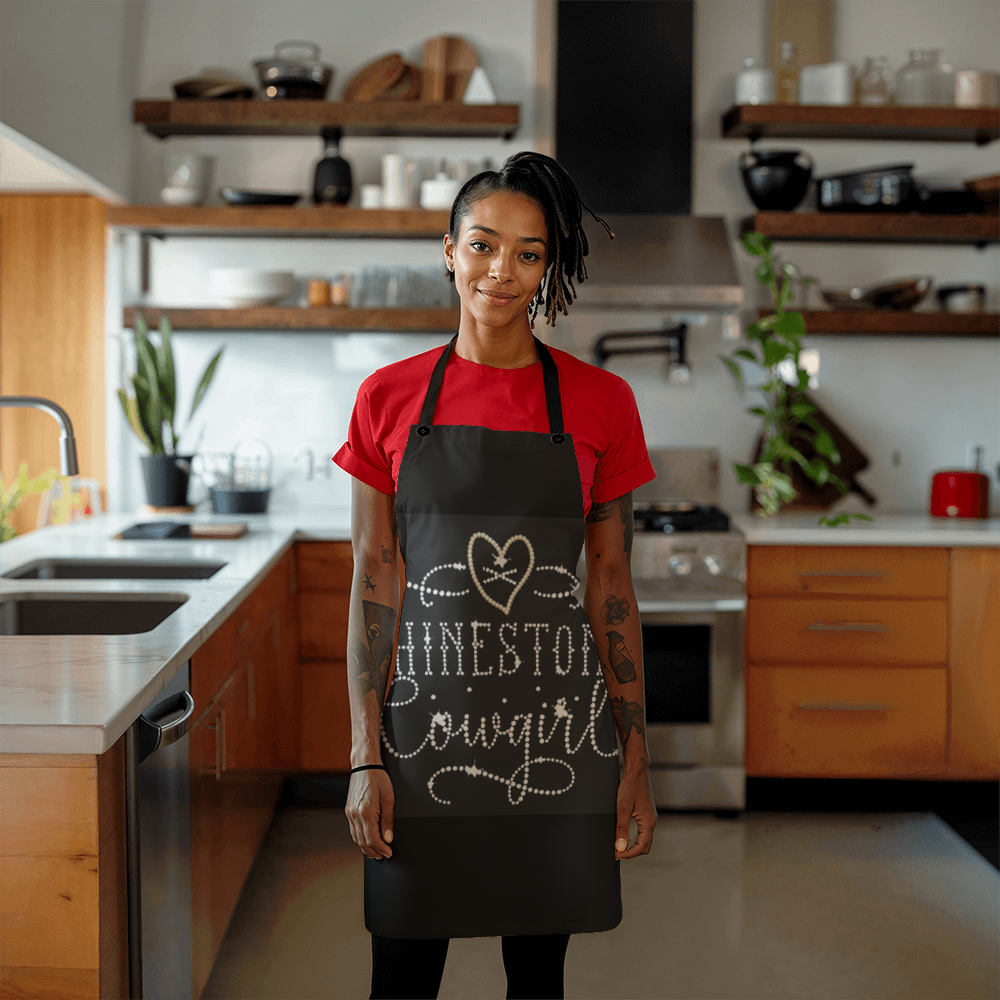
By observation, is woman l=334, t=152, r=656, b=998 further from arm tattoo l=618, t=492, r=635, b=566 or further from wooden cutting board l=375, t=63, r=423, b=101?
wooden cutting board l=375, t=63, r=423, b=101

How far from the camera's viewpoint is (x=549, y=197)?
132 cm

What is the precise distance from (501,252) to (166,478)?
238cm

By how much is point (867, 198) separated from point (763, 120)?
0.44 metres

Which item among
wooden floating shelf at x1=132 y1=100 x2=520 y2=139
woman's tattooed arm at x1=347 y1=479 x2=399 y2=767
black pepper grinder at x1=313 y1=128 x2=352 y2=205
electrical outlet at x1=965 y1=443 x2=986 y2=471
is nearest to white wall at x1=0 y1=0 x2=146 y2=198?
wooden floating shelf at x1=132 y1=100 x2=520 y2=139

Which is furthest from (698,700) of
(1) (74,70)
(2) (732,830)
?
(1) (74,70)

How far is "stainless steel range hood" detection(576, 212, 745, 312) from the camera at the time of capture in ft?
11.1

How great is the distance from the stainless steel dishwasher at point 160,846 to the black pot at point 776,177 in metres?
2.64

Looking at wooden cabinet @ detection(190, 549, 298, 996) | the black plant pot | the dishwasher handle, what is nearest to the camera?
the dishwasher handle

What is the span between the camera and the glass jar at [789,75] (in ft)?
12.1

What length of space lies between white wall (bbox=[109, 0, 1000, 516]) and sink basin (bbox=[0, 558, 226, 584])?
3.44ft

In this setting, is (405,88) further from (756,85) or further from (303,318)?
(756,85)

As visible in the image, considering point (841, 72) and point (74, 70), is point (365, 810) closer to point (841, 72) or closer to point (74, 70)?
point (74, 70)

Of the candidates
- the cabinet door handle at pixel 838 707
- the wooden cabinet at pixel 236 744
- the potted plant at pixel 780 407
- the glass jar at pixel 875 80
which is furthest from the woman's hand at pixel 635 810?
the glass jar at pixel 875 80

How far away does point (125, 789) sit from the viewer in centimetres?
147
